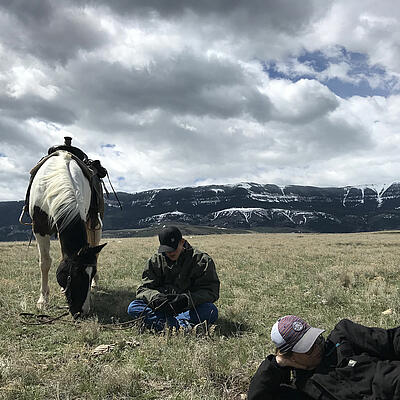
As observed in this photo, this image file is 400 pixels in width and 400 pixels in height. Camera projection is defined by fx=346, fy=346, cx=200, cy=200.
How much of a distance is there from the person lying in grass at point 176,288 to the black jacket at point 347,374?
98.0 inches

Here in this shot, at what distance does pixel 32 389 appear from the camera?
11.8 feet

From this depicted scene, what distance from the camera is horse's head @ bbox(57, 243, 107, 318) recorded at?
6.07 metres

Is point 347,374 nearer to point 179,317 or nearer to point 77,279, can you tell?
point 179,317

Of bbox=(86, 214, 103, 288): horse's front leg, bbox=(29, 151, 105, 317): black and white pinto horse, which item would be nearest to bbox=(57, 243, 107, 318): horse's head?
bbox=(29, 151, 105, 317): black and white pinto horse

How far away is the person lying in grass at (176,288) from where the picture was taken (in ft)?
18.4

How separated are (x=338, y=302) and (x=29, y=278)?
8.34 meters

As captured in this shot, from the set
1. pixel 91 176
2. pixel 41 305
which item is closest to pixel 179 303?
pixel 41 305

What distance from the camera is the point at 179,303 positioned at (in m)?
5.55

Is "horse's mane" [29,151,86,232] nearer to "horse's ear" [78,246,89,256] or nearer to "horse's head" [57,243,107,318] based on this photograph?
"horse's ear" [78,246,89,256]

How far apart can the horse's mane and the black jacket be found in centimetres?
492

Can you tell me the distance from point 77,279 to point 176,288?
1.76m

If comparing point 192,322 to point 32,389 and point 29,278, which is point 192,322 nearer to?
point 32,389

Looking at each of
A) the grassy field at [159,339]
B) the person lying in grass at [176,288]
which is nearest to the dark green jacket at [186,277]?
the person lying in grass at [176,288]

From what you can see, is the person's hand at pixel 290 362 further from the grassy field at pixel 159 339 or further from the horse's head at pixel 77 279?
the horse's head at pixel 77 279
